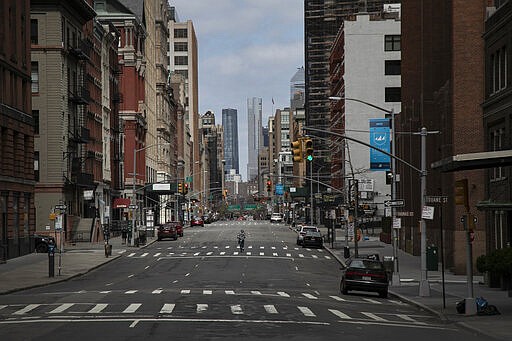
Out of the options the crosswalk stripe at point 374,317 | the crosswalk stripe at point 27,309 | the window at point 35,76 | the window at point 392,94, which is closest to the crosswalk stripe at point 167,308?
the crosswalk stripe at point 27,309

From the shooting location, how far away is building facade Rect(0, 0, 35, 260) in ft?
200

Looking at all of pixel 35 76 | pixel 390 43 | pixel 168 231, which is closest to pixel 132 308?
pixel 35 76

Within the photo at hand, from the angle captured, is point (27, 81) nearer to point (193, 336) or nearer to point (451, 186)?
point (451, 186)

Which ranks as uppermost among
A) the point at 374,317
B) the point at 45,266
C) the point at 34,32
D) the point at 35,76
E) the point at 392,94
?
the point at 34,32

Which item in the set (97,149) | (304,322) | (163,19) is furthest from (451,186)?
(163,19)

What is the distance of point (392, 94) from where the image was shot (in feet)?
379

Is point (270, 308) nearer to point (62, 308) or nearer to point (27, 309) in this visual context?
point (62, 308)

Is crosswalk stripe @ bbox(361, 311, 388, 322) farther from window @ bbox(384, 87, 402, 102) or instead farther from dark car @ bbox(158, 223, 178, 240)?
window @ bbox(384, 87, 402, 102)

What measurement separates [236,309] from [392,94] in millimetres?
88785

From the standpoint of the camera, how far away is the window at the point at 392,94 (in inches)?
4535

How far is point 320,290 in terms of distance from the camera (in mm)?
41562

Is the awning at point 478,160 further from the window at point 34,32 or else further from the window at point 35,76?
the window at point 34,32

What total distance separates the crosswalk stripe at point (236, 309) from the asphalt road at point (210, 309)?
3 cm

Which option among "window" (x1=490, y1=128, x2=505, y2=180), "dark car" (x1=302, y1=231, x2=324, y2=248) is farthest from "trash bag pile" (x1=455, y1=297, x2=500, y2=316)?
"dark car" (x1=302, y1=231, x2=324, y2=248)
